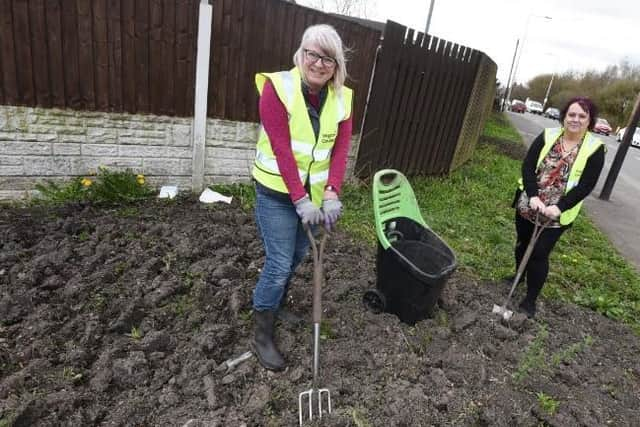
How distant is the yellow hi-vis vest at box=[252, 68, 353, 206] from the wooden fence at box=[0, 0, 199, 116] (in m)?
2.67

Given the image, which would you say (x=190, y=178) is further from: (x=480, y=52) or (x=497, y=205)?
(x=480, y=52)

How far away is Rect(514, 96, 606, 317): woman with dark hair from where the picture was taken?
3.13m

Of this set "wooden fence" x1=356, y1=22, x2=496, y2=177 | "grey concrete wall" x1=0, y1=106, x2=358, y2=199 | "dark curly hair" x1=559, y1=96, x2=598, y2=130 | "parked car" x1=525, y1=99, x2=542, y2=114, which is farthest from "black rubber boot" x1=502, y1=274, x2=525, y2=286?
"parked car" x1=525, y1=99, x2=542, y2=114

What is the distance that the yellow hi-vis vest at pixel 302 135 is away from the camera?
2.12m

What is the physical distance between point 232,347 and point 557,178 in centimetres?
264

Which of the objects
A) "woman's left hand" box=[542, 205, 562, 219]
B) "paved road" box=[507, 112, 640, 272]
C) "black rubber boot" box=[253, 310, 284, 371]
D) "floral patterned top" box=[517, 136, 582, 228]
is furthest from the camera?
"paved road" box=[507, 112, 640, 272]

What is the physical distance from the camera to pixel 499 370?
2758 mm

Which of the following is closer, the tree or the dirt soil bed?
the dirt soil bed

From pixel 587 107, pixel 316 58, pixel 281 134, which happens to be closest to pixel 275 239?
pixel 281 134

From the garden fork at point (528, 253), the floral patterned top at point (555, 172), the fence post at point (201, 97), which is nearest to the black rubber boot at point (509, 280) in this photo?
the garden fork at point (528, 253)

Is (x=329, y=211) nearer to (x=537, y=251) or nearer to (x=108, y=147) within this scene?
(x=537, y=251)

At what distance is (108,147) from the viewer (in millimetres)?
4418

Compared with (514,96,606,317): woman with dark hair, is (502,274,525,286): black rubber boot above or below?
below

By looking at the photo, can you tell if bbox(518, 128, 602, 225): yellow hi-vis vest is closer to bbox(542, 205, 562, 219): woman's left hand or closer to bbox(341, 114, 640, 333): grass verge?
bbox(542, 205, 562, 219): woman's left hand
